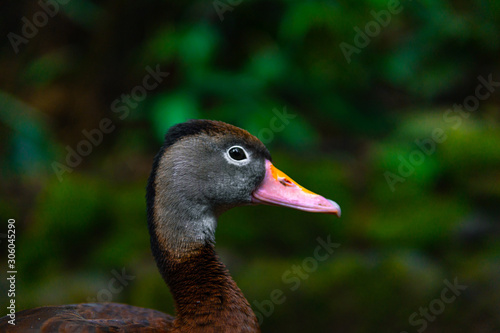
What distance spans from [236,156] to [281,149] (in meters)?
2.31

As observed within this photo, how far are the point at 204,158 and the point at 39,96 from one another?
365 centimetres

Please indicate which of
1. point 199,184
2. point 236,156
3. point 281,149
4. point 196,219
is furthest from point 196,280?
point 281,149

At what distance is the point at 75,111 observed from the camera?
5410 mm

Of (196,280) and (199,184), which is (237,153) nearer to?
(199,184)

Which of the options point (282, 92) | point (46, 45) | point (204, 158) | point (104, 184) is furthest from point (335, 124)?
point (204, 158)

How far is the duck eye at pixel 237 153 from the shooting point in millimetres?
2414

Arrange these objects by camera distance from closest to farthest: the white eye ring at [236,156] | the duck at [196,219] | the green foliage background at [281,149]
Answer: the duck at [196,219], the white eye ring at [236,156], the green foliage background at [281,149]

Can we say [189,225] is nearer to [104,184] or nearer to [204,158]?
[204,158]

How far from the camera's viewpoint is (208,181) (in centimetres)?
237

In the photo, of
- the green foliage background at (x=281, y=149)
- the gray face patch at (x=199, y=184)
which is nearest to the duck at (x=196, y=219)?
the gray face patch at (x=199, y=184)

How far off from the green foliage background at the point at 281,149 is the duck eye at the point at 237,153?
1.50 meters

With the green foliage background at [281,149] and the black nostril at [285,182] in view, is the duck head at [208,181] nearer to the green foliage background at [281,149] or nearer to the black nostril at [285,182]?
the black nostril at [285,182]

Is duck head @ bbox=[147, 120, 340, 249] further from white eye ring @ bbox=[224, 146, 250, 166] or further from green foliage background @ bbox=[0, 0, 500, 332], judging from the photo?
green foliage background @ bbox=[0, 0, 500, 332]

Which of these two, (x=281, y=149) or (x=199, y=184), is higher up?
(x=199, y=184)
